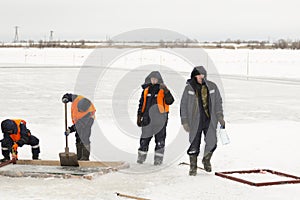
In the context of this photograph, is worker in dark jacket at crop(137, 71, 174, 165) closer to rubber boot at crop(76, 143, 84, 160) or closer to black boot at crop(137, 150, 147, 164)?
black boot at crop(137, 150, 147, 164)

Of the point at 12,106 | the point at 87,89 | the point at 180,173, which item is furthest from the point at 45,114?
the point at 87,89

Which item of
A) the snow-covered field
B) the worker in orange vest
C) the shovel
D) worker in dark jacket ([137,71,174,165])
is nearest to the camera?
the snow-covered field

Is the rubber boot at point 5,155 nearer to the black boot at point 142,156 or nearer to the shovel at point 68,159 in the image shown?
the shovel at point 68,159

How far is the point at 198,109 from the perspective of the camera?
6523 millimetres

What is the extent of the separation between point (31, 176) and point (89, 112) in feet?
4.42

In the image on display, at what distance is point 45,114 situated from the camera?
12.2m

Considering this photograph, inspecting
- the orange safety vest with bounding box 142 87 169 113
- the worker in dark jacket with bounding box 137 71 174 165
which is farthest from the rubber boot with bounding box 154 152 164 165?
the orange safety vest with bounding box 142 87 169 113

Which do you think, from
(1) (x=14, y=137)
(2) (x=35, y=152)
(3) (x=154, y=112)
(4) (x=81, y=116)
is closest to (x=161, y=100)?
(3) (x=154, y=112)

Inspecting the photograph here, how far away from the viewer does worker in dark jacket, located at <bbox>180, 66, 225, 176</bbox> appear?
6516 mm

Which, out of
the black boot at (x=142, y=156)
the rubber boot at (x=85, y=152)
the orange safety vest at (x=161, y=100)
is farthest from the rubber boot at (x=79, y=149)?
the orange safety vest at (x=161, y=100)

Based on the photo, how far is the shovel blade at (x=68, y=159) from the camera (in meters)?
6.68

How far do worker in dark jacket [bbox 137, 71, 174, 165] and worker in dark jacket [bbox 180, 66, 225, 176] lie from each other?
0.44 m

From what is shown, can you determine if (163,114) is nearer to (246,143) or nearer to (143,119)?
(143,119)

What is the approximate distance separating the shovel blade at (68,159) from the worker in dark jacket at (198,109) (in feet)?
4.79
